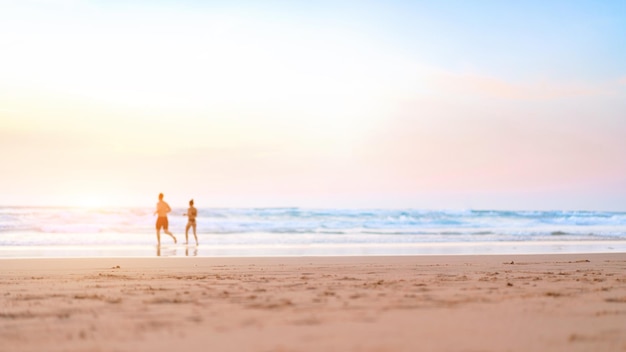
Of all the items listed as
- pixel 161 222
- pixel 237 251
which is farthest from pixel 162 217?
pixel 237 251

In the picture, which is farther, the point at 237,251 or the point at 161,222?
the point at 161,222

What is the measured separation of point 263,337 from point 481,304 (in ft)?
9.41

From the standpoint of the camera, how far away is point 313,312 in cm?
609

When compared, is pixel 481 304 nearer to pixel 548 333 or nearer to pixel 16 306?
pixel 548 333

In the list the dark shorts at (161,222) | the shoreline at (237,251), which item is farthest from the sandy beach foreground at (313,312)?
the dark shorts at (161,222)

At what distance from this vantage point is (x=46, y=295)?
7.58m

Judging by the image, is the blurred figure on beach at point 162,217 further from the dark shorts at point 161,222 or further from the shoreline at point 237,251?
→ the shoreline at point 237,251

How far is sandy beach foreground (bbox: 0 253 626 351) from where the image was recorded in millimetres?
4801

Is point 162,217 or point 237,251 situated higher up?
point 162,217

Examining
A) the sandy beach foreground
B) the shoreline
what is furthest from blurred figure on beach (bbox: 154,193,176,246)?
the sandy beach foreground

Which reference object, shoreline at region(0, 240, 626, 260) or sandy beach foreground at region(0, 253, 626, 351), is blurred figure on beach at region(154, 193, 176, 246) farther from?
sandy beach foreground at region(0, 253, 626, 351)

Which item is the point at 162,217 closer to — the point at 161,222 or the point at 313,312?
the point at 161,222

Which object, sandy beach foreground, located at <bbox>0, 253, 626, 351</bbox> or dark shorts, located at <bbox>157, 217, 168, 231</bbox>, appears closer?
sandy beach foreground, located at <bbox>0, 253, 626, 351</bbox>

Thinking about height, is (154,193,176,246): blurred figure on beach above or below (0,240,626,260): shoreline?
above
